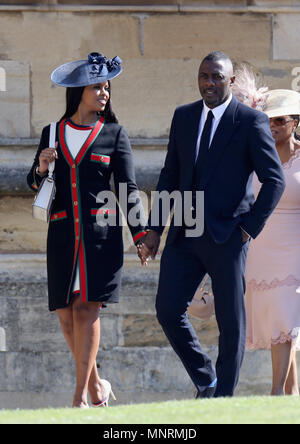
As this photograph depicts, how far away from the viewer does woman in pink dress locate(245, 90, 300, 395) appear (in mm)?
6977

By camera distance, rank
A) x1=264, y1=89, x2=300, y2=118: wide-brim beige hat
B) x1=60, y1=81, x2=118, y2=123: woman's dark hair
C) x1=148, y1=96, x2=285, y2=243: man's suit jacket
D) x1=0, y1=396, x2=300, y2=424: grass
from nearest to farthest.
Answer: x1=0, y1=396, x2=300, y2=424: grass, x1=148, y1=96, x2=285, y2=243: man's suit jacket, x1=60, y1=81, x2=118, y2=123: woman's dark hair, x1=264, y1=89, x2=300, y2=118: wide-brim beige hat

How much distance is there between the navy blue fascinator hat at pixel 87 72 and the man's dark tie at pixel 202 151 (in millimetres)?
721

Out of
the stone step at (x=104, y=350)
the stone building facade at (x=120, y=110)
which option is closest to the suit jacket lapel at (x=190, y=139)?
the stone building facade at (x=120, y=110)

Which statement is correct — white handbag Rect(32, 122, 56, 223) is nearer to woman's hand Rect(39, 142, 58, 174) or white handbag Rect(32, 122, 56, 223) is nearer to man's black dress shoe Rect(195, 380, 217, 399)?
woman's hand Rect(39, 142, 58, 174)

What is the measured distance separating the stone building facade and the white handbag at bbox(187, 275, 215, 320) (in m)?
1.49

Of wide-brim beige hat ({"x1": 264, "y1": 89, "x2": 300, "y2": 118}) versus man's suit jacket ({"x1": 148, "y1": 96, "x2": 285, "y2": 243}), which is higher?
wide-brim beige hat ({"x1": 264, "y1": 89, "x2": 300, "y2": 118})

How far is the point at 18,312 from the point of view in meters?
8.10

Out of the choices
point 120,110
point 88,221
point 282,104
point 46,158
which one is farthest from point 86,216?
point 120,110

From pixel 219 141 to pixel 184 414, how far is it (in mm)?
1591

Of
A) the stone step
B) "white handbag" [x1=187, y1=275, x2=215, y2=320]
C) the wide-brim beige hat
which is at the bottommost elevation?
the stone step

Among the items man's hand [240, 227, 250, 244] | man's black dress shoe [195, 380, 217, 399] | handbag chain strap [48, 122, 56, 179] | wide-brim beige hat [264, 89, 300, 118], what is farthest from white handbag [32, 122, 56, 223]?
wide-brim beige hat [264, 89, 300, 118]

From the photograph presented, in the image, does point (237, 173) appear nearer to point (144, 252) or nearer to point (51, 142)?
point (144, 252)

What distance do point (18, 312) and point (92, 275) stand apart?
1605 mm
